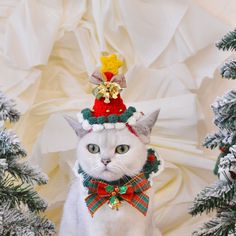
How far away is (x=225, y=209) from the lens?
1.00 metres

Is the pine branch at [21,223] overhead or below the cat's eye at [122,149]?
below

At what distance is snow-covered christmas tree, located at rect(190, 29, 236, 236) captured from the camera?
36.8 inches

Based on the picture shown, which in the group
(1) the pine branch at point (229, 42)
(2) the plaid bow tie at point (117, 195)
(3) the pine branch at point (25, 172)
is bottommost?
(2) the plaid bow tie at point (117, 195)

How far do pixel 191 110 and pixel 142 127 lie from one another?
357mm

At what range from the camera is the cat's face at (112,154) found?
981mm

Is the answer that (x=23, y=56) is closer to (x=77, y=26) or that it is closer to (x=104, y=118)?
(x=77, y=26)

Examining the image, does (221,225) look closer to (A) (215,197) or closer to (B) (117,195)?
(A) (215,197)

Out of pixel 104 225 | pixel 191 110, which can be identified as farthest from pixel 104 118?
pixel 191 110

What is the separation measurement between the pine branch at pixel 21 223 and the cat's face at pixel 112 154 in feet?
0.51

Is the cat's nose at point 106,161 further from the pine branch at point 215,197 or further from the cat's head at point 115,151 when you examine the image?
the pine branch at point 215,197

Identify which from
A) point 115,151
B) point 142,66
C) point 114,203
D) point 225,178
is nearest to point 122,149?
point 115,151

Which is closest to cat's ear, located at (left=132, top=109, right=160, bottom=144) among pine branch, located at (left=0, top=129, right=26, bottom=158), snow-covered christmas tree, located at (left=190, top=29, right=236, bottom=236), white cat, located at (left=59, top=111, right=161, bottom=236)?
white cat, located at (left=59, top=111, right=161, bottom=236)

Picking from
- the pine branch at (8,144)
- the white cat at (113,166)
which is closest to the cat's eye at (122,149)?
the white cat at (113,166)

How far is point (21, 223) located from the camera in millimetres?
982
